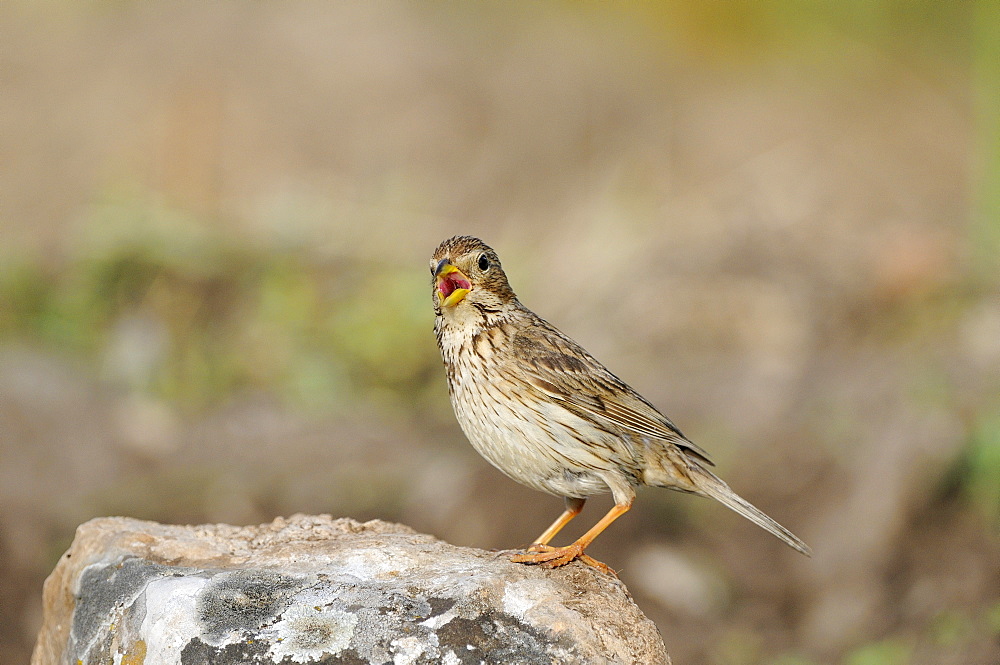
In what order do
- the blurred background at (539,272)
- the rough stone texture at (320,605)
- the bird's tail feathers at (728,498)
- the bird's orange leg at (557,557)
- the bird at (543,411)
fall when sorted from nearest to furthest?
the rough stone texture at (320,605), the bird's orange leg at (557,557), the bird at (543,411), the bird's tail feathers at (728,498), the blurred background at (539,272)

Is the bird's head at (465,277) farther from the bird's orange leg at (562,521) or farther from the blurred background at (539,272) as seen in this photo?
the blurred background at (539,272)

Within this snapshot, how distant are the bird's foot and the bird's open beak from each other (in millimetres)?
1177

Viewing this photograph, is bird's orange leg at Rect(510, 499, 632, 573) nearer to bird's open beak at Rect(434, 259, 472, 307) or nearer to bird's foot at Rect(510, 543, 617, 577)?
bird's foot at Rect(510, 543, 617, 577)

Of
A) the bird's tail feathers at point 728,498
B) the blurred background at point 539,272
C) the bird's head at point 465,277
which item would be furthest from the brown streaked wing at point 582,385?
the blurred background at point 539,272

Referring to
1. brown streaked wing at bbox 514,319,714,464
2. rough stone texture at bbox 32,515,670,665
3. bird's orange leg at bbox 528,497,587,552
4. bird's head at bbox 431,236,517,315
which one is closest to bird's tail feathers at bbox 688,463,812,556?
brown streaked wing at bbox 514,319,714,464

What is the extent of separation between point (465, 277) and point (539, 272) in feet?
22.3

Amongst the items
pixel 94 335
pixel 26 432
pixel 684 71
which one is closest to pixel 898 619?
pixel 26 432

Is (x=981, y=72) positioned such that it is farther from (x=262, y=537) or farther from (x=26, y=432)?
(x=26, y=432)

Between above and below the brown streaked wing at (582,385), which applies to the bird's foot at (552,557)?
below

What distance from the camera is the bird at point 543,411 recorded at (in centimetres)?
461

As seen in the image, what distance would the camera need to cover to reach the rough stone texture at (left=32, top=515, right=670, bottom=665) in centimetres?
350

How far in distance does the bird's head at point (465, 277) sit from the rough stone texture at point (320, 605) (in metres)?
1.13

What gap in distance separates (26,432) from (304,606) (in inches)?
248

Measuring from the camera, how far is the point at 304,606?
3.65 m
